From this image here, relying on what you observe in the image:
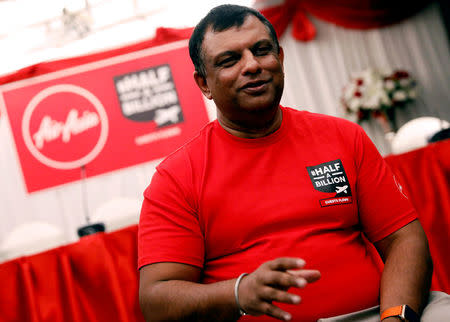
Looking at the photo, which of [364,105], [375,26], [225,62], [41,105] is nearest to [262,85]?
[225,62]

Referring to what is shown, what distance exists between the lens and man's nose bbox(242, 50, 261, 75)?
0.96m

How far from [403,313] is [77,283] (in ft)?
3.85

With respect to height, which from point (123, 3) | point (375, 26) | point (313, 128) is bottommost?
point (313, 128)

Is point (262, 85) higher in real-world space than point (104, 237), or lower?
higher

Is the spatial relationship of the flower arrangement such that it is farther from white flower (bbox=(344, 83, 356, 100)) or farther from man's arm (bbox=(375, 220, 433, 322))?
man's arm (bbox=(375, 220, 433, 322))

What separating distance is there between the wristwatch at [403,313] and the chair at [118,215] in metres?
1.19

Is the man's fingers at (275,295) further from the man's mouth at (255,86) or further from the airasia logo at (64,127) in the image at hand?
the airasia logo at (64,127)

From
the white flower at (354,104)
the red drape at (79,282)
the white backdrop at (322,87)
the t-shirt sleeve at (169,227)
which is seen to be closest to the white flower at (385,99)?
the white flower at (354,104)

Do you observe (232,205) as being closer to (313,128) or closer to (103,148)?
(313,128)

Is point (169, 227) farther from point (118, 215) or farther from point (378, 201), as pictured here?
point (118, 215)

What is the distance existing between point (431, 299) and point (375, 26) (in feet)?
14.1

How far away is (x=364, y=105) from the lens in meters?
3.98

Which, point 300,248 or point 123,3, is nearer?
point 300,248

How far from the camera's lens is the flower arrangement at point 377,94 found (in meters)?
3.95
